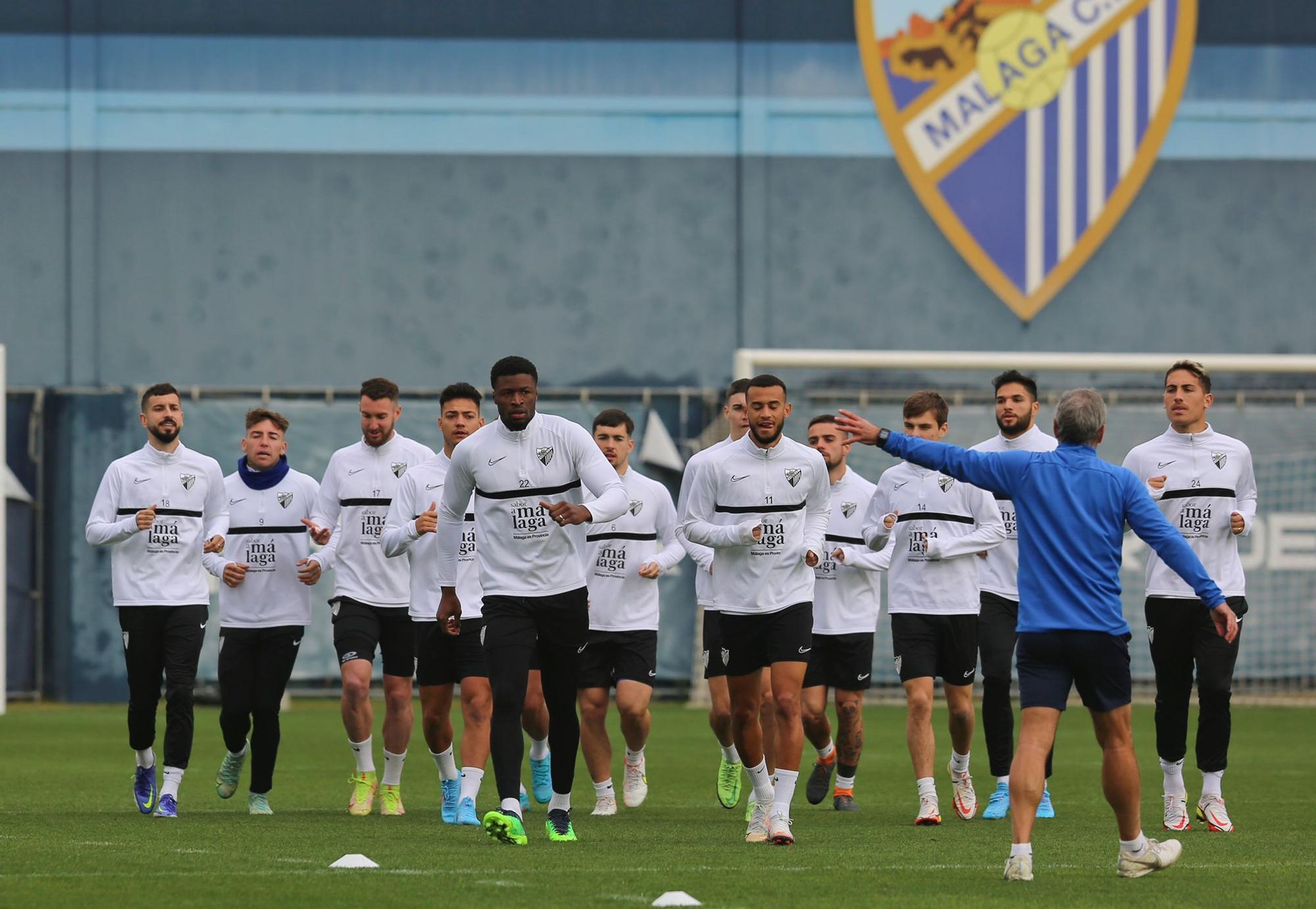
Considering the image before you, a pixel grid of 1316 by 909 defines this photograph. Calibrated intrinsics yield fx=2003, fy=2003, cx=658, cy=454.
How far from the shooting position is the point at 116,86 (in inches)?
928

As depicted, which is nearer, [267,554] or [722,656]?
[722,656]

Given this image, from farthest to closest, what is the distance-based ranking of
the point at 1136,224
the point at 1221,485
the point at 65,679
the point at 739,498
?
1. the point at 1136,224
2. the point at 65,679
3. the point at 1221,485
4. the point at 739,498

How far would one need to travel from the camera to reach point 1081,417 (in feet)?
26.0

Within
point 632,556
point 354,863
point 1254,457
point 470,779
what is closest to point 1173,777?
point 632,556

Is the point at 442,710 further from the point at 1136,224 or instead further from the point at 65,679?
the point at 1136,224

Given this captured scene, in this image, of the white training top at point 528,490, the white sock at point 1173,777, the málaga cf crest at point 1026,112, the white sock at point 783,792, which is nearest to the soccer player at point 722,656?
the white sock at point 783,792

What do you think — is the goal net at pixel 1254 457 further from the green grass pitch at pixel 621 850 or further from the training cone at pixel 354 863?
the training cone at pixel 354 863

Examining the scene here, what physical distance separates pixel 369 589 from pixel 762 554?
2.62 m

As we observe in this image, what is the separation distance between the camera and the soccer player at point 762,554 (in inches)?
373

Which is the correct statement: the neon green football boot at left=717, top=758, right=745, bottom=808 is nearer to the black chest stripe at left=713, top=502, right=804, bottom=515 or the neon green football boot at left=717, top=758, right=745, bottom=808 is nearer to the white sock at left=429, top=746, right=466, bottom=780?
the white sock at left=429, top=746, right=466, bottom=780

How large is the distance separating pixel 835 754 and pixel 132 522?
4344 millimetres

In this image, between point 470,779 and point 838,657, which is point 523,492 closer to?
point 470,779

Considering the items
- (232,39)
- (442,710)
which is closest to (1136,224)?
(232,39)

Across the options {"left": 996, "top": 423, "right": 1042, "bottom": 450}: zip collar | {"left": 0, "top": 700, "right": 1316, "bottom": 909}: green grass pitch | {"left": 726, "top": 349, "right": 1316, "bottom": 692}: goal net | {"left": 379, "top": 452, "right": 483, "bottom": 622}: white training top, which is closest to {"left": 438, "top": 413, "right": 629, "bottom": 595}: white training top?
{"left": 0, "top": 700, "right": 1316, "bottom": 909}: green grass pitch
